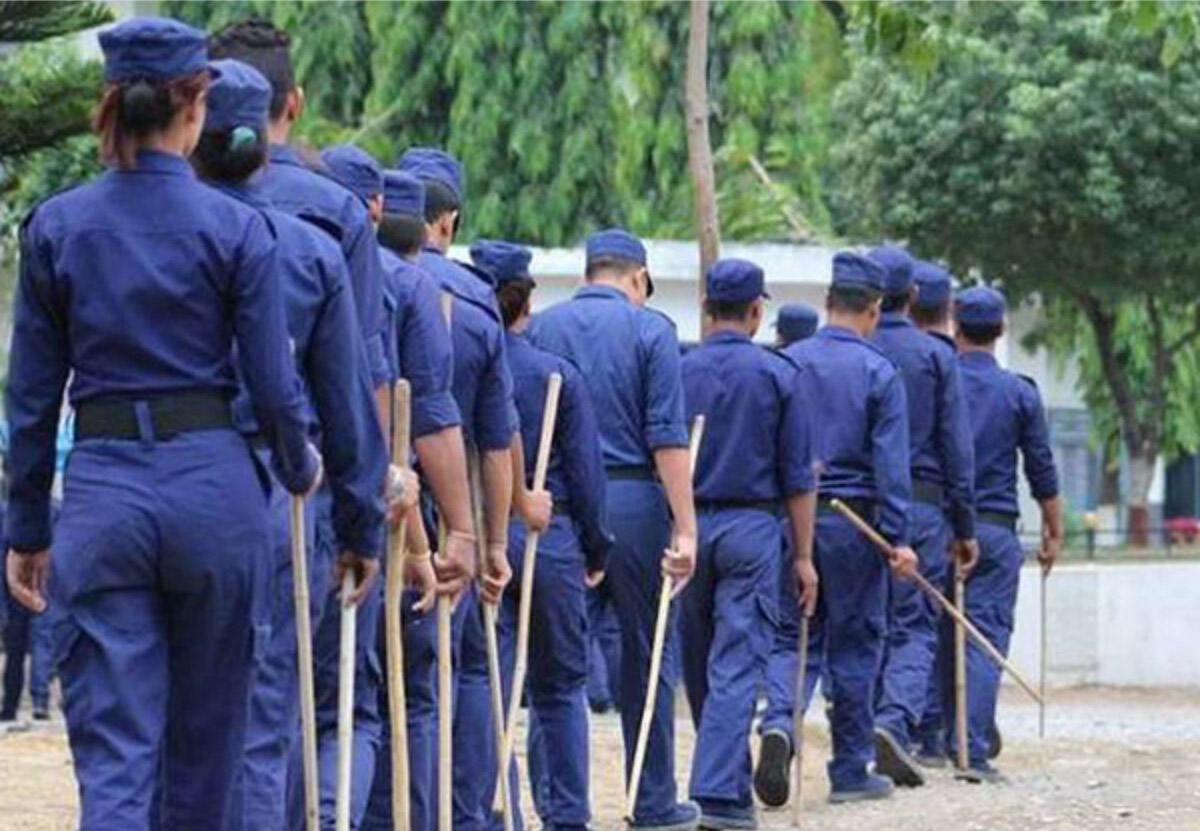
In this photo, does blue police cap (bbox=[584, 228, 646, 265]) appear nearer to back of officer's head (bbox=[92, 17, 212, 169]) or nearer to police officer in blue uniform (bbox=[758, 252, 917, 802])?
police officer in blue uniform (bbox=[758, 252, 917, 802])

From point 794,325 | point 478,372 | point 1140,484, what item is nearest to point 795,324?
point 794,325

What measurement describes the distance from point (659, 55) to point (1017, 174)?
31.8 feet

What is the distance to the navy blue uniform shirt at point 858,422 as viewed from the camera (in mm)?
14805

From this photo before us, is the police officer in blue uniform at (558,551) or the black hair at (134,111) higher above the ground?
the black hair at (134,111)

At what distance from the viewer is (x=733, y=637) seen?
44.8 ft

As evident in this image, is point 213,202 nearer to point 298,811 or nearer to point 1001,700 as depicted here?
point 298,811

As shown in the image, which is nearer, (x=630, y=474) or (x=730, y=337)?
(x=630, y=474)

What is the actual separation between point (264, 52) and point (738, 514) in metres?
4.94

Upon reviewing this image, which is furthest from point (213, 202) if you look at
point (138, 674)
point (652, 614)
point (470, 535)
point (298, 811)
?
point (652, 614)

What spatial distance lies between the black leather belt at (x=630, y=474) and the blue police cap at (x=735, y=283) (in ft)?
3.22

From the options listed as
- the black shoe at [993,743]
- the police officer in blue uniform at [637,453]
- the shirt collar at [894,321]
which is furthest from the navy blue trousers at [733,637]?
the black shoe at [993,743]

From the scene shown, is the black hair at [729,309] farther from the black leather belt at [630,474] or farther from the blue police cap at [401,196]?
the blue police cap at [401,196]

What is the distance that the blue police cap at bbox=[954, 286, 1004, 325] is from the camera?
53.9 ft

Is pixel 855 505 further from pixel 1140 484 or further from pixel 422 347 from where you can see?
pixel 1140 484
